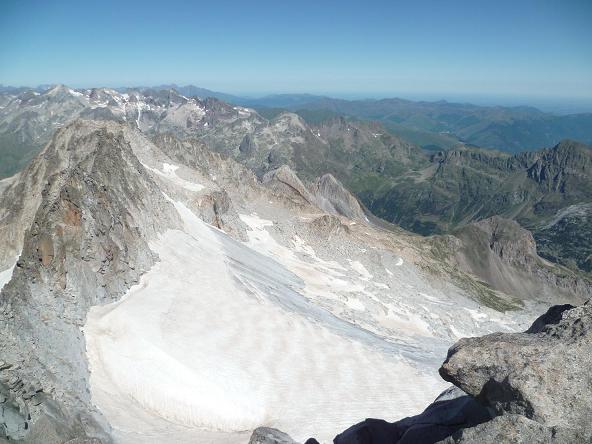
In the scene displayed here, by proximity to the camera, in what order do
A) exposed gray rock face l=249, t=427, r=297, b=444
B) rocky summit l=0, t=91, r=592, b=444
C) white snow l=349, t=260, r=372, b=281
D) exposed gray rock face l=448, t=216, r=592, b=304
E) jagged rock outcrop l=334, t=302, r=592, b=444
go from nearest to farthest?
1. jagged rock outcrop l=334, t=302, r=592, b=444
2. rocky summit l=0, t=91, r=592, b=444
3. exposed gray rock face l=249, t=427, r=297, b=444
4. white snow l=349, t=260, r=372, b=281
5. exposed gray rock face l=448, t=216, r=592, b=304

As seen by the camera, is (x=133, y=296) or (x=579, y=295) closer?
(x=133, y=296)

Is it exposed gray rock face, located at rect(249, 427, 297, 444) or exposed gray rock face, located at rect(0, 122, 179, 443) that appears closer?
exposed gray rock face, located at rect(249, 427, 297, 444)

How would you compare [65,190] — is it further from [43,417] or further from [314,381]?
[314,381]

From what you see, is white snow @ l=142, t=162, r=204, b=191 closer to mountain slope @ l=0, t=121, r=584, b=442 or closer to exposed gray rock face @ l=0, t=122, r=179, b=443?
mountain slope @ l=0, t=121, r=584, b=442

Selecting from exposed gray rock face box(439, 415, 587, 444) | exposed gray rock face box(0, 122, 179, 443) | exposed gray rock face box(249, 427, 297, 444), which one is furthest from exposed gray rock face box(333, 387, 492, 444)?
exposed gray rock face box(0, 122, 179, 443)

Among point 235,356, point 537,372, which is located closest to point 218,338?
point 235,356

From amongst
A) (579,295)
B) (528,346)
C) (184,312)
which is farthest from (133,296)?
(579,295)

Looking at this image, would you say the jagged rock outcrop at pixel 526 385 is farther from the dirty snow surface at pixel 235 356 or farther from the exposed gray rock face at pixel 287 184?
the exposed gray rock face at pixel 287 184
